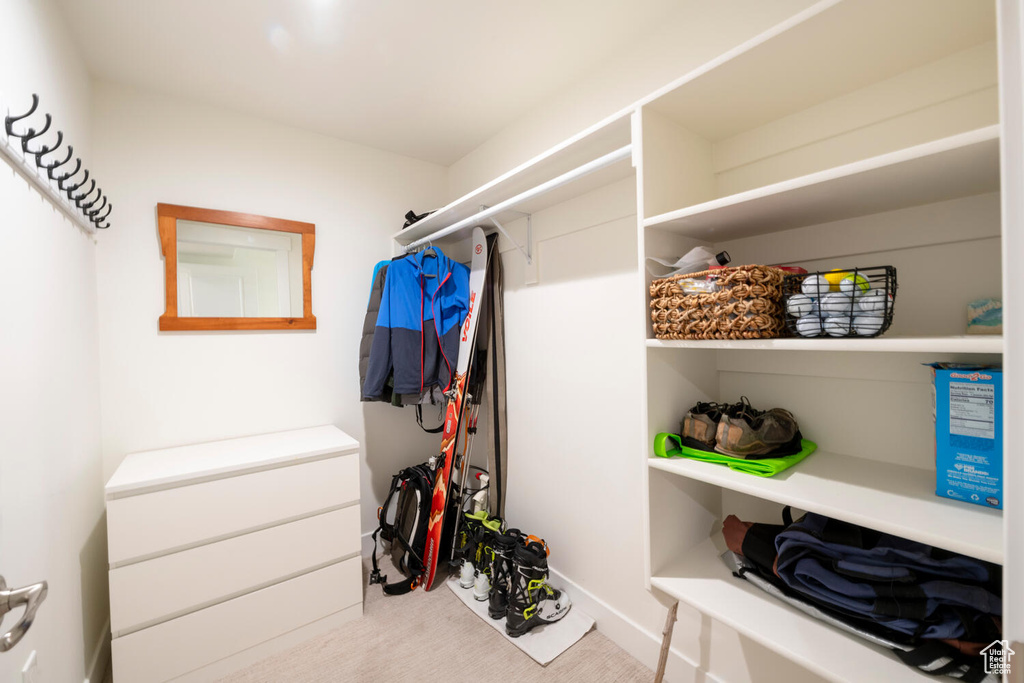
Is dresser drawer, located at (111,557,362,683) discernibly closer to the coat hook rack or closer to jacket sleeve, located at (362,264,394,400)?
jacket sleeve, located at (362,264,394,400)

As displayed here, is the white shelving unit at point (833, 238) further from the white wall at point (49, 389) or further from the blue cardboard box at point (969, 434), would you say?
the white wall at point (49, 389)

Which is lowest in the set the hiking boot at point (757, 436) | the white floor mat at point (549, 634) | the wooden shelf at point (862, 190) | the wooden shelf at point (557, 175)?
the white floor mat at point (549, 634)

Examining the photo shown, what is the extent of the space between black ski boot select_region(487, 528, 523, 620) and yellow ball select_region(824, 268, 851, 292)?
1.59 m

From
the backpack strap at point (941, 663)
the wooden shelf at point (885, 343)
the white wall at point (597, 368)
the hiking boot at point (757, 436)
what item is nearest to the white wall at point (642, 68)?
the white wall at point (597, 368)

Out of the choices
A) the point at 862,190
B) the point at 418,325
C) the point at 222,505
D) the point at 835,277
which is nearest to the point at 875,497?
the point at 835,277

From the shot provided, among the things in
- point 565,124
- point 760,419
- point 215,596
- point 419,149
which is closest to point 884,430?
point 760,419

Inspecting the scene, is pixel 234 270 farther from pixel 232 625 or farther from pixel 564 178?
pixel 564 178

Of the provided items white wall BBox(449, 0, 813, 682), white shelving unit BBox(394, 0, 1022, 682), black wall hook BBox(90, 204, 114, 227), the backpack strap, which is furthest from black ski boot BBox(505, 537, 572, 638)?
black wall hook BBox(90, 204, 114, 227)

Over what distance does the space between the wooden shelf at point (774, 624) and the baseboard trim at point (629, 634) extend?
1.93ft

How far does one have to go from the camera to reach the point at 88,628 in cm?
156

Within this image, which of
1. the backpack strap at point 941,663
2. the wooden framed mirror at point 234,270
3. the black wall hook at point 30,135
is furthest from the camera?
the wooden framed mirror at point 234,270

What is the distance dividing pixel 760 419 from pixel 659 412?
258 mm

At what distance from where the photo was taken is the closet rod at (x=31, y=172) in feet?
3.29

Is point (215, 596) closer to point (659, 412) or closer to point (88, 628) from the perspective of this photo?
point (88, 628)
